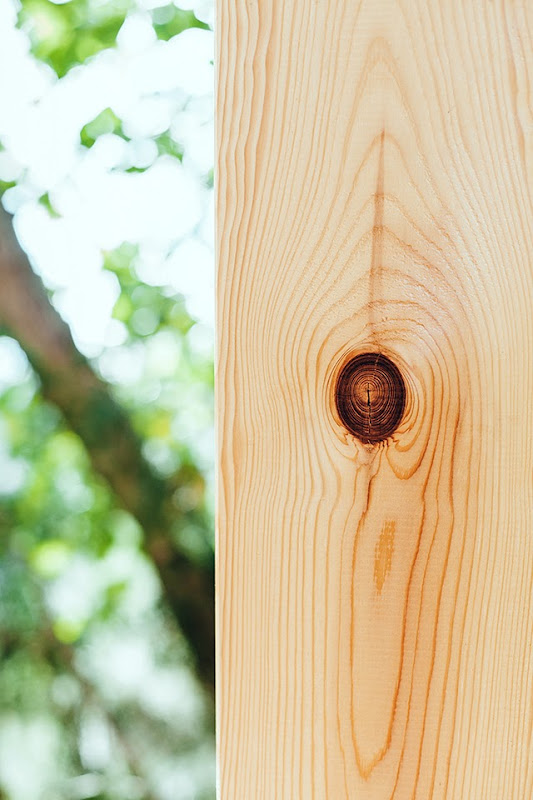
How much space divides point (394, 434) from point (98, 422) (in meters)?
1.56

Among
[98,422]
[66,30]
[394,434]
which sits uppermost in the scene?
[66,30]

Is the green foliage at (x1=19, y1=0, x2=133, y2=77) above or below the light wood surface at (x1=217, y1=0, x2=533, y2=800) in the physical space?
above

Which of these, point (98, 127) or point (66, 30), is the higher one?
point (66, 30)

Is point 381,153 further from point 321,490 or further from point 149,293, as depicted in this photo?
point 149,293

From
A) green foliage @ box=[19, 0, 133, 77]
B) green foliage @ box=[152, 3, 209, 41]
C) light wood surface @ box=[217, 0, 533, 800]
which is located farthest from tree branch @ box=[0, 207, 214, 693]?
light wood surface @ box=[217, 0, 533, 800]

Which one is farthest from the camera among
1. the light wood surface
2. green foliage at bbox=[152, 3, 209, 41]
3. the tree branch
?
green foliage at bbox=[152, 3, 209, 41]

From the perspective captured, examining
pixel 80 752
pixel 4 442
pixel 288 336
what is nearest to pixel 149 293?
pixel 4 442

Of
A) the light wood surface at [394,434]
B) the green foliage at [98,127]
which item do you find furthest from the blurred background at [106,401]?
the light wood surface at [394,434]

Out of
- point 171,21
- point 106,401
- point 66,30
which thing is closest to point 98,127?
point 66,30

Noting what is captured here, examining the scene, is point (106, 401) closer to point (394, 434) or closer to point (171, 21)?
point (171, 21)

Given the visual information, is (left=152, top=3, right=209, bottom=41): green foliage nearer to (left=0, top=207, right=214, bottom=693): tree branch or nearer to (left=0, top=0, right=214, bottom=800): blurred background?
(left=0, top=0, right=214, bottom=800): blurred background

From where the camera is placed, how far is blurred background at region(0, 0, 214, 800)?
1829mm

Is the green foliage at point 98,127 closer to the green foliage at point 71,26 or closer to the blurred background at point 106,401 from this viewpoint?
the blurred background at point 106,401

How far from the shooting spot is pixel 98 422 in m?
1.79
